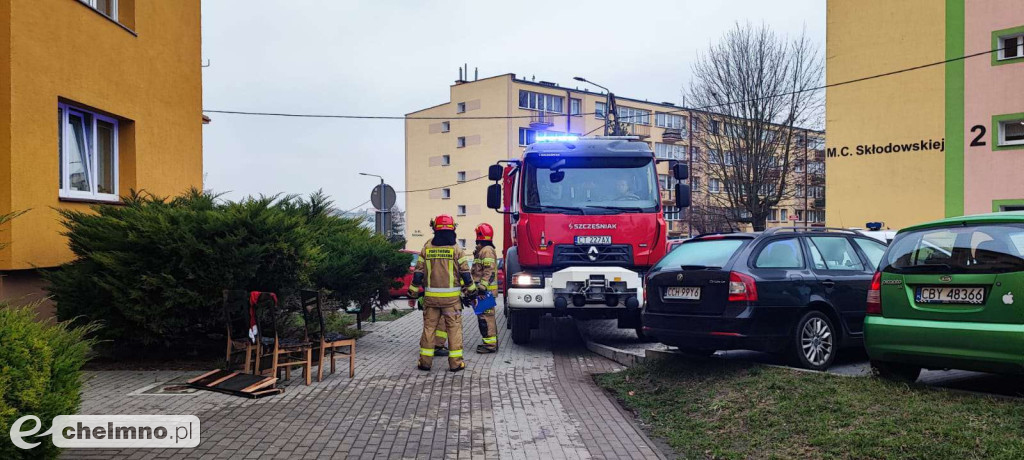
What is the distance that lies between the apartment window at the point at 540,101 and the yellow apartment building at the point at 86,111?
49580 mm

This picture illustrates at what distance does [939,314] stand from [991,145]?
21330 millimetres

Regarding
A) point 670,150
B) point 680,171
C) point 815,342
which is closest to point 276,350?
point 815,342

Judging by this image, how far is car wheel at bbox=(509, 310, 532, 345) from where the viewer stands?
11.5m

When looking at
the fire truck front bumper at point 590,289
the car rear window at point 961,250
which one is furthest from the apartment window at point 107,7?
the car rear window at point 961,250

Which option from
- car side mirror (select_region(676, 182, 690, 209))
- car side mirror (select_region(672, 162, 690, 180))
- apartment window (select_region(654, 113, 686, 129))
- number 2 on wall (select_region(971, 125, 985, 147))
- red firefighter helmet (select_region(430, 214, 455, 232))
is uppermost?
apartment window (select_region(654, 113, 686, 129))

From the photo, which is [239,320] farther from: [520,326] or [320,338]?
[520,326]

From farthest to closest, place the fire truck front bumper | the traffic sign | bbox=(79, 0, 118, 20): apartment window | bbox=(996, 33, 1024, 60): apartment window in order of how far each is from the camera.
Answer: bbox=(996, 33, 1024, 60): apartment window
the traffic sign
bbox=(79, 0, 118, 20): apartment window
the fire truck front bumper

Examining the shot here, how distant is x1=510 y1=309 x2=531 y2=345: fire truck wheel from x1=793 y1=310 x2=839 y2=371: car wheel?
455 centimetres

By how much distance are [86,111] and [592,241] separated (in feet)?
23.3

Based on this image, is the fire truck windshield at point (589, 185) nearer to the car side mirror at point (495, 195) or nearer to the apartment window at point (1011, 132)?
the car side mirror at point (495, 195)

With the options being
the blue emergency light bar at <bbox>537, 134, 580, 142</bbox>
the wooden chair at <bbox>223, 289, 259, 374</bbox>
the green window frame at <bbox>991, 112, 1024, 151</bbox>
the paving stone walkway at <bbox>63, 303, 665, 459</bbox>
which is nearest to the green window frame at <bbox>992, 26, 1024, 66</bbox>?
the green window frame at <bbox>991, 112, 1024, 151</bbox>

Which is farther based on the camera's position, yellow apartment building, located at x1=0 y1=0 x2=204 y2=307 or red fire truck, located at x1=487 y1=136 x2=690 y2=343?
red fire truck, located at x1=487 y1=136 x2=690 y2=343

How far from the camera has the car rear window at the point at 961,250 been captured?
18.5 ft

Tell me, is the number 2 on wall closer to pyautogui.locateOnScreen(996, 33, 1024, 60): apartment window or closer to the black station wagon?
pyautogui.locateOnScreen(996, 33, 1024, 60): apartment window
